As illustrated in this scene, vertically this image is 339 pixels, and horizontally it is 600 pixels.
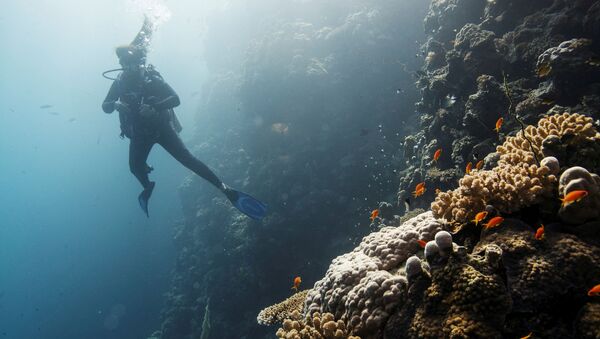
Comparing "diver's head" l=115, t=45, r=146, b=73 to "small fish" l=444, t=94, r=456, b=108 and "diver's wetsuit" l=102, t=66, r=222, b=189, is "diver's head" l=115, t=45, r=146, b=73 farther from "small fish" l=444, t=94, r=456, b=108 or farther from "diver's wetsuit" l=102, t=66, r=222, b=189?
"small fish" l=444, t=94, r=456, b=108

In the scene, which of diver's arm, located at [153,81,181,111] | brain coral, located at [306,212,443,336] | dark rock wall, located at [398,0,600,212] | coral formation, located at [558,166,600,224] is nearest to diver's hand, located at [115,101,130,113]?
diver's arm, located at [153,81,181,111]

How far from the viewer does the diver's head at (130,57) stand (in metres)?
9.22

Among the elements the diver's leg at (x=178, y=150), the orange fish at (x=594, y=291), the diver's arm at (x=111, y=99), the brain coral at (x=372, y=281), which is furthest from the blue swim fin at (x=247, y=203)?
the orange fish at (x=594, y=291)

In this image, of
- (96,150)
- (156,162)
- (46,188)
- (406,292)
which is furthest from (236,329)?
(46,188)

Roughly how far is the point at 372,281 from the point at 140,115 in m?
7.98

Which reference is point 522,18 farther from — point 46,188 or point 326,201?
point 46,188

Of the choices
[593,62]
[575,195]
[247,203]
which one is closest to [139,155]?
[247,203]

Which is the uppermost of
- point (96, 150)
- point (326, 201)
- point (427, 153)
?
point (96, 150)

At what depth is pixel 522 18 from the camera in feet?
29.7

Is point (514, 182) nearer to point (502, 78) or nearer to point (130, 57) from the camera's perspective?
point (502, 78)

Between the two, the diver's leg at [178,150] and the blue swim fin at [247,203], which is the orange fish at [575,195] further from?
the diver's leg at [178,150]

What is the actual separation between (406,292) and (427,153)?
24.5 ft

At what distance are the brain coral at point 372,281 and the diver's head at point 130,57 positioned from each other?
835 cm

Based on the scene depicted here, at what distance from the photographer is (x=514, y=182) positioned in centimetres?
332
